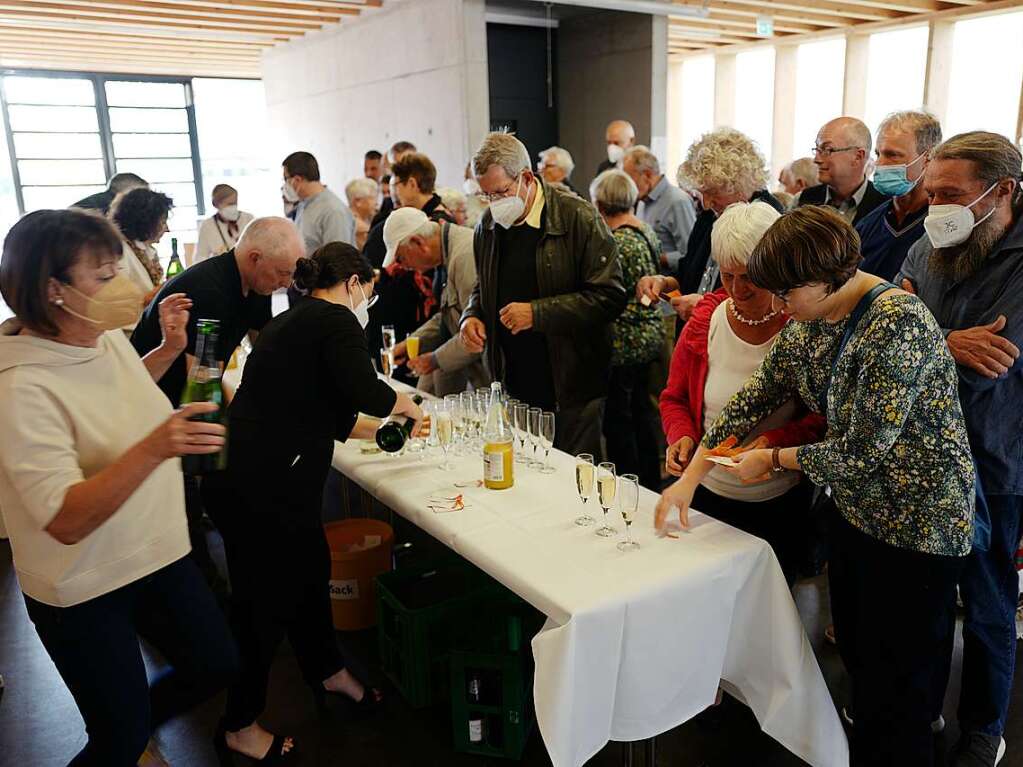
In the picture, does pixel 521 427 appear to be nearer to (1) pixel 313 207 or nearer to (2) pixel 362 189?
(1) pixel 313 207

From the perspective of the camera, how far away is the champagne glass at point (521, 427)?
2.55 meters

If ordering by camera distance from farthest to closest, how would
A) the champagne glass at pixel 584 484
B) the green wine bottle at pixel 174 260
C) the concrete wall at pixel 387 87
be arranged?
the concrete wall at pixel 387 87 < the green wine bottle at pixel 174 260 < the champagne glass at pixel 584 484

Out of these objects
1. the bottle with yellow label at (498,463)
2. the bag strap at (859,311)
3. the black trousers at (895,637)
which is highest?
the bag strap at (859,311)

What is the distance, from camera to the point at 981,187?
76.5 inches

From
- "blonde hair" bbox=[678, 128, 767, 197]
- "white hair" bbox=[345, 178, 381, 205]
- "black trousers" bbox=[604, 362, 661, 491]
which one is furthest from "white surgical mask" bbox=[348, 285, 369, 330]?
"white hair" bbox=[345, 178, 381, 205]

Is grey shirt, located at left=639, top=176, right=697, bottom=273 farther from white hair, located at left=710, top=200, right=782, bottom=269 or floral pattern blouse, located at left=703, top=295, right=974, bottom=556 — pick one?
floral pattern blouse, located at left=703, top=295, right=974, bottom=556

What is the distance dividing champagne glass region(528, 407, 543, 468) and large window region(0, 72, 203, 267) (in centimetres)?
1014

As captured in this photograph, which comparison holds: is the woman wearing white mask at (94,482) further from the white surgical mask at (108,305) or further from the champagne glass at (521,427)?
the champagne glass at (521,427)

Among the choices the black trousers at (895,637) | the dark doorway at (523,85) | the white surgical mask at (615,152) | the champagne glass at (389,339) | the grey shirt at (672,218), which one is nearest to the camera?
the black trousers at (895,637)

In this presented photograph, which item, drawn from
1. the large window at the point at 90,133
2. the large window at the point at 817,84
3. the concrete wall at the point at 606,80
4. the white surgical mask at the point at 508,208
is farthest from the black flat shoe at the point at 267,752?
the large window at the point at 817,84

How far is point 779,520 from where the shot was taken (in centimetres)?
220

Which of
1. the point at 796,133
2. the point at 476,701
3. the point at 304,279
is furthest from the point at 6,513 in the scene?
the point at 796,133

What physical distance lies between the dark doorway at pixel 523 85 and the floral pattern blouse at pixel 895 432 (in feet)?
22.6

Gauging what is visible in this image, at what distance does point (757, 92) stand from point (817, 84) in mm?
921
